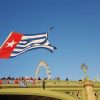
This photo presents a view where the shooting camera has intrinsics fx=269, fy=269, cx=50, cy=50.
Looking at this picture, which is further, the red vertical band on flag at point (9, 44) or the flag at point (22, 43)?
the flag at point (22, 43)

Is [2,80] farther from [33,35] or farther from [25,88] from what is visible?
[33,35]

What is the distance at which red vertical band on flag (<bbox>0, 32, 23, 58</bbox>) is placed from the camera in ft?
131

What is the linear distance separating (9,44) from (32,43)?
3600mm

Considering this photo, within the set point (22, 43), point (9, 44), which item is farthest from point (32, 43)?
point (9, 44)

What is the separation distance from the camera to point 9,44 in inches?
1657

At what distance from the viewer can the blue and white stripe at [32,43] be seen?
41.3 metres

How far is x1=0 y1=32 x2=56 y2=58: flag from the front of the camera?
40719 millimetres

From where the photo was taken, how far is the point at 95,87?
44.3 meters

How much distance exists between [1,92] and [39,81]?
6189 millimetres

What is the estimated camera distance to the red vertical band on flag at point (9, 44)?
1577 inches

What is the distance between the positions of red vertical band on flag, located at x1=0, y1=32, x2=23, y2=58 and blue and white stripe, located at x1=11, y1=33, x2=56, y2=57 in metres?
0.63

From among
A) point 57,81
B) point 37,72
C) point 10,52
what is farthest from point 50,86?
point 37,72

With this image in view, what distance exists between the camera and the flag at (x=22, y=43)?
4072 centimetres

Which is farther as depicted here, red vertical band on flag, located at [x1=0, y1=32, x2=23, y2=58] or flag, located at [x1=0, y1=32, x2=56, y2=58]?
flag, located at [x1=0, y1=32, x2=56, y2=58]
